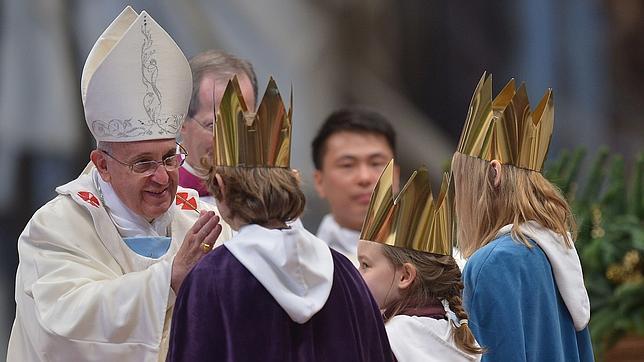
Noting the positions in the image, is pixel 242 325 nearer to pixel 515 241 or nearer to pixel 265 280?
pixel 265 280

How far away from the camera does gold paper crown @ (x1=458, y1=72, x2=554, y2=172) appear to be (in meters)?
4.40

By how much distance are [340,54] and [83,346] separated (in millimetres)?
5016

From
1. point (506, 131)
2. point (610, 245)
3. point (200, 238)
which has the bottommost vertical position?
point (610, 245)

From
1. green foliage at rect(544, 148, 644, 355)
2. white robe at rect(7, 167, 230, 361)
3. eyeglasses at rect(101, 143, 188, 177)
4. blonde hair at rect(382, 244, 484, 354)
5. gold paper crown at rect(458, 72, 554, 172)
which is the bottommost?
green foliage at rect(544, 148, 644, 355)

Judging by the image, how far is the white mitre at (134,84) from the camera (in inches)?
171

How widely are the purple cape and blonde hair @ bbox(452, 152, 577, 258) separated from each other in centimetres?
94

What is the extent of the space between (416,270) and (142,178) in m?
0.93

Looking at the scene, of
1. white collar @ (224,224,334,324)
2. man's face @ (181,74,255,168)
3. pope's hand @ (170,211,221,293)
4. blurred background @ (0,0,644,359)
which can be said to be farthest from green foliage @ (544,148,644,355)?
white collar @ (224,224,334,324)

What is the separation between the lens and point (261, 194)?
141 inches

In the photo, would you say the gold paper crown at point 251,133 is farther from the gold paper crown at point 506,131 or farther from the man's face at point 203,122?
the man's face at point 203,122

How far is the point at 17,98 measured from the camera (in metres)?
8.08

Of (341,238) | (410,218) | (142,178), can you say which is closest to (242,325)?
(410,218)

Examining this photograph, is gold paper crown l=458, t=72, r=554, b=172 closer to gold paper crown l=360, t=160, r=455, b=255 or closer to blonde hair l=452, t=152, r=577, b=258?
blonde hair l=452, t=152, r=577, b=258

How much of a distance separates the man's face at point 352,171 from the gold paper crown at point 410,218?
7.25ft
